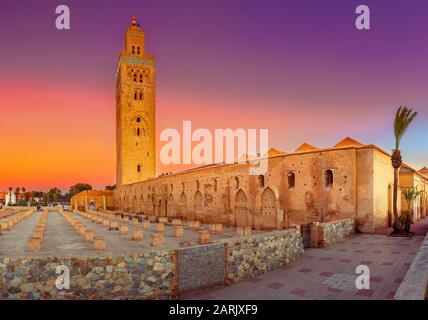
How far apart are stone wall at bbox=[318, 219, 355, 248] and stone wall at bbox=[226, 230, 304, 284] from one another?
2.03 m

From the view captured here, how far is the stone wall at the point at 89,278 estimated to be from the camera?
6.56m

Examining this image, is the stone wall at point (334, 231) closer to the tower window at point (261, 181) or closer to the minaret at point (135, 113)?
the tower window at point (261, 181)

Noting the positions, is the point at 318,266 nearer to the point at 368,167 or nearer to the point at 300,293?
the point at 300,293

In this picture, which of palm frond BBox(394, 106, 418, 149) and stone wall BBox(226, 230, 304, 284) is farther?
palm frond BBox(394, 106, 418, 149)

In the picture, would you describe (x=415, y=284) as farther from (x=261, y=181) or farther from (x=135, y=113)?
(x=135, y=113)

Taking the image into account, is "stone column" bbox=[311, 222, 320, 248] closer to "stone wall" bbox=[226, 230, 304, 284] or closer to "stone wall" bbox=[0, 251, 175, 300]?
"stone wall" bbox=[226, 230, 304, 284]

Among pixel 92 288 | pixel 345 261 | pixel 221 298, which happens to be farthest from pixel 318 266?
pixel 92 288

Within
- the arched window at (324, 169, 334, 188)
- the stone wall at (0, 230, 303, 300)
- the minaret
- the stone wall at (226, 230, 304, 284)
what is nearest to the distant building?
the arched window at (324, 169, 334, 188)

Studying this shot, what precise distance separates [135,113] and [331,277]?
4275 cm

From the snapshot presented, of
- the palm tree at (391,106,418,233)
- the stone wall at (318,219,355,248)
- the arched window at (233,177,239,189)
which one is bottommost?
the stone wall at (318,219,355,248)

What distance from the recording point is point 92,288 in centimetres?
670

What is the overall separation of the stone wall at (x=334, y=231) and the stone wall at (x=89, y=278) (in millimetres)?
7550

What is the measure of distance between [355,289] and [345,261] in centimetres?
276

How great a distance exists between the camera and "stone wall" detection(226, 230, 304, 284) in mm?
8380
